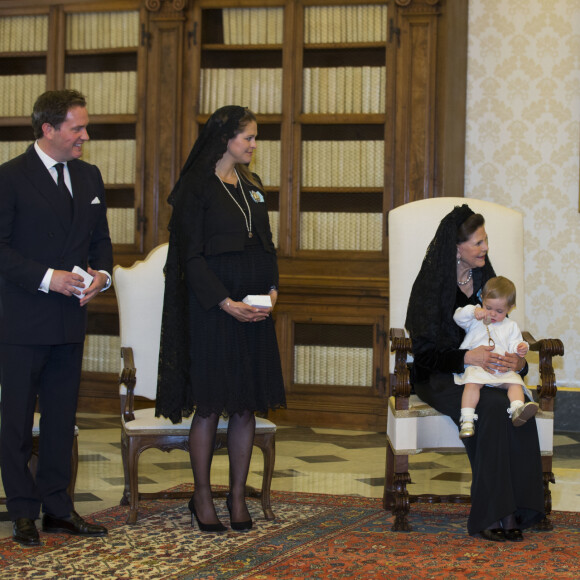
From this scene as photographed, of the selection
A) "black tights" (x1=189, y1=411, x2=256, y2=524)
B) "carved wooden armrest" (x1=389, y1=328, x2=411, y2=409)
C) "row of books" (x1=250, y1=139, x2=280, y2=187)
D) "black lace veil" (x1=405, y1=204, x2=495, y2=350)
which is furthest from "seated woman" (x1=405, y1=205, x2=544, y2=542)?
"row of books" (x1=250, y1=139, x2=280, y2=187)

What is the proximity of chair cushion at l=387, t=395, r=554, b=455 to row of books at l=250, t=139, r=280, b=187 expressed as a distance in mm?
2783

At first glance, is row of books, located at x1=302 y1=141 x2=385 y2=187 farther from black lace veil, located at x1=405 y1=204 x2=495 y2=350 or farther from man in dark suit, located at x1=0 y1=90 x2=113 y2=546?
man in dark suit, located at x1=0 y1=90 x2=113 y2=546

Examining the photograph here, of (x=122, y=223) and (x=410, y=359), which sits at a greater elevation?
(x=122, y=223)

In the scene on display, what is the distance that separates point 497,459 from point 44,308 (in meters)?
1.68

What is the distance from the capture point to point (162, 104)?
622 cm

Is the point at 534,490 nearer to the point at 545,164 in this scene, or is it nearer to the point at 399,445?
the point at 399,445

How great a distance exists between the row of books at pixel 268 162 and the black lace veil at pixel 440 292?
2471mm

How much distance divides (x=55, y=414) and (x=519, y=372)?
1.78 metres

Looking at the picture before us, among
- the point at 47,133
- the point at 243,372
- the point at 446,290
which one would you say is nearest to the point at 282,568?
the point at 243,372

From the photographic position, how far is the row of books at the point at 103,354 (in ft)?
21.1

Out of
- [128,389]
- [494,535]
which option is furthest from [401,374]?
[128,389]

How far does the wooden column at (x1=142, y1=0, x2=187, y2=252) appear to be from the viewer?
618 centimetres

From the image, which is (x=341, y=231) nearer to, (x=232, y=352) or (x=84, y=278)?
(x=232, y=352)

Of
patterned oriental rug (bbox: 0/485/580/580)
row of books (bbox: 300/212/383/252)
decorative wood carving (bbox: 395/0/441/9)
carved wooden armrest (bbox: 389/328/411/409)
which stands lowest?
patterned oriental rug (bbox: 0/485/580/580)
